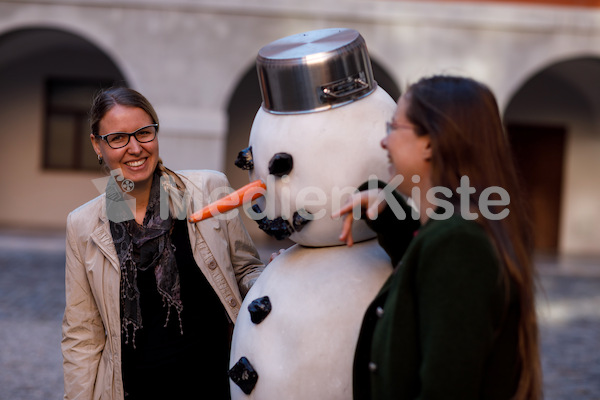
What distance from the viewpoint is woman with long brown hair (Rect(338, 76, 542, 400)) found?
1396mm

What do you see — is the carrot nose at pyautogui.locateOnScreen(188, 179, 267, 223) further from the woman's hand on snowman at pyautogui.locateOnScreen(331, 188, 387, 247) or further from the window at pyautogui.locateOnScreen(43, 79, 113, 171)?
the window at pyautogui.locateOnScreen(43, 79, 113, 171)

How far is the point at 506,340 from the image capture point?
4.93 ft

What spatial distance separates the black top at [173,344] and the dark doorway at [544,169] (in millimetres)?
11153

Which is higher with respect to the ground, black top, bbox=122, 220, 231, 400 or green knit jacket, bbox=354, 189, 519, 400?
green knit jacket, bbox=354, 189, 519, 400

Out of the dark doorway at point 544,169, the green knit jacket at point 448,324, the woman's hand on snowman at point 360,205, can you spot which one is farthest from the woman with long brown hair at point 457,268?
the dark doorway at point 544,169

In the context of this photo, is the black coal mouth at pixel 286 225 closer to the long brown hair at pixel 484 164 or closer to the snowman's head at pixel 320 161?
the snowman's head at pixel 320 161

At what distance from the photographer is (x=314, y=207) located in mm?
1996

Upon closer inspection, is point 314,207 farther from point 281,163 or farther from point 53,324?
point 53,324

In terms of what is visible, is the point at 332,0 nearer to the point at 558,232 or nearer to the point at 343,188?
the point at 558,232

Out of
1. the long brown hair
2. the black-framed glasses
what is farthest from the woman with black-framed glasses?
the long brown hair

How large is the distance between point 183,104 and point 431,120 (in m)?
8.46

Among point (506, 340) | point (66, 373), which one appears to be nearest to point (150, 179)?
point (66, 373)

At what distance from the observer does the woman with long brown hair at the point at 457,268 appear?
1396 mm

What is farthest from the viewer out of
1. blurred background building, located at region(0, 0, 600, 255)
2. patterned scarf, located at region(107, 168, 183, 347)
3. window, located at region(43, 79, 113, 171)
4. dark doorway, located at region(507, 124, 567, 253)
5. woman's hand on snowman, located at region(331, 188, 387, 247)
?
dark doorway, located at region(507, 124, 567, 253)
